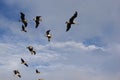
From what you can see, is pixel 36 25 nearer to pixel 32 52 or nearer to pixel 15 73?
pixel 32 52

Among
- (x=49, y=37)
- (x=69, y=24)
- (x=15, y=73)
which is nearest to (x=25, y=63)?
(x=15, y=73)

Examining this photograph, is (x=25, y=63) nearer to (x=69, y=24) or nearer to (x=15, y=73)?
(x=15, y=73)

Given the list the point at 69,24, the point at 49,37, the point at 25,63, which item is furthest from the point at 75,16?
the point at 25,63

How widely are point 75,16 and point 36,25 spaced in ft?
33.0

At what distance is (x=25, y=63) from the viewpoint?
110000 millimetres

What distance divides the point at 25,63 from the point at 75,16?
72.6 ft

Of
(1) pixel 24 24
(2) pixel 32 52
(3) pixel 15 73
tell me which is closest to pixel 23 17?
(1) pixel 24 24

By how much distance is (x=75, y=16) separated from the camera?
317 ft

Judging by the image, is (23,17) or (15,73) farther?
(15,73)

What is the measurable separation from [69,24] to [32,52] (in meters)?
12.7

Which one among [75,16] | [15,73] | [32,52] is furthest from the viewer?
[15,73]

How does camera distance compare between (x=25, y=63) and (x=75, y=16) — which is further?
(x=25, y=63)

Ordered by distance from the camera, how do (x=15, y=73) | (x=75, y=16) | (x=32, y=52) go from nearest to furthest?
(x=75, y=16) < (x=32, y=52) < (x=15, y=73)

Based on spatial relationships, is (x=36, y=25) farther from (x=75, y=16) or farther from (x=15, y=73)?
(x=15, y=73)
